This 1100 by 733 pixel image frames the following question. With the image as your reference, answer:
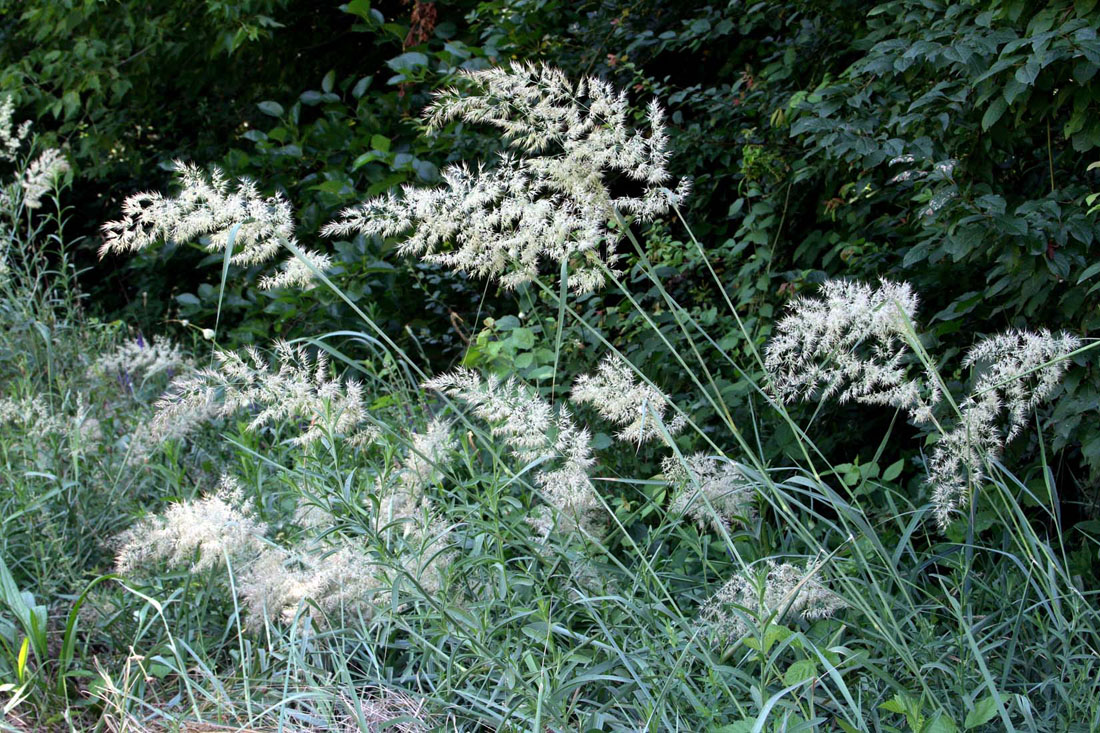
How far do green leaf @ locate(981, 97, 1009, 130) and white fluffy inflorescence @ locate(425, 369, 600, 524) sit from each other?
143 cm

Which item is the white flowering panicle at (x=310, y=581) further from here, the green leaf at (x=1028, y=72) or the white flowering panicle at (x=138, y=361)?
the green leaf at (x=1028, y=72)

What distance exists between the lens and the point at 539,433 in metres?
2.16

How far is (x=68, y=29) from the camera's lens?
574 centimetres

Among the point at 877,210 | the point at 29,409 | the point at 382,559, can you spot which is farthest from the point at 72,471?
the point at 877,210

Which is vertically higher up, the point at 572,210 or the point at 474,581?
the point at 572,210

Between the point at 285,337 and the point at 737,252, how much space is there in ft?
9.30

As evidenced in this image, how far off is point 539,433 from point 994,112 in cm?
156

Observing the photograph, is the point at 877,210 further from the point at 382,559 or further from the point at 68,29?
the point at 68,29

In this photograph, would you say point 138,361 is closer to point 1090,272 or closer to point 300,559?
point 300,559

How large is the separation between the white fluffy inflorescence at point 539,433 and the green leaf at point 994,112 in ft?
4.69

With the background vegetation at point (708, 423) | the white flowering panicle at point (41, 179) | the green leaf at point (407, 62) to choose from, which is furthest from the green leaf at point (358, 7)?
the white flowering panicle at point (41, 179)

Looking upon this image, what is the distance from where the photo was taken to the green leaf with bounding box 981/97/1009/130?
8.43ft

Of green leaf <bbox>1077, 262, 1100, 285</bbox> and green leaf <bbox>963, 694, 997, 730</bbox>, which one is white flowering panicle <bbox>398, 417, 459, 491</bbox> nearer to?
green leaf <bbox>963, 694, 997, 730</bbox>

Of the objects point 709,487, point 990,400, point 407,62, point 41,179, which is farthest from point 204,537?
point 407,62
